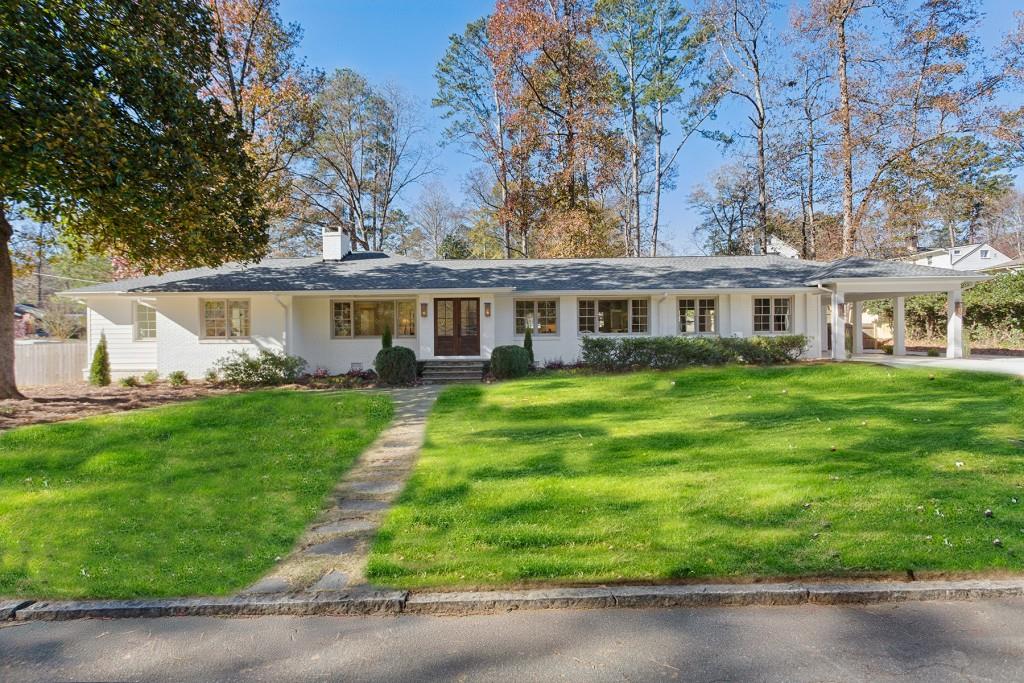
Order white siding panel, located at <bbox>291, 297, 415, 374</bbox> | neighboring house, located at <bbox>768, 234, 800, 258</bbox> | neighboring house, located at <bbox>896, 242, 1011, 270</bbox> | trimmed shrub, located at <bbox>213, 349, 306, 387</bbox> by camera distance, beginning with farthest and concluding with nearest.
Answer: neighboring house, located at <bbox>896, 242, 1011, 270</bbox>, neighboring house, located at <bbox>768, 234, 800, 258</bbox>, white siding panel, located at <bbox>291, 297, 415, 374</bbox>, trimmed shrub, located at <bbox>213, 349, 306, 387</bbox>

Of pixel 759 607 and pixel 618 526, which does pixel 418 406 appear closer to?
pixel 618 526

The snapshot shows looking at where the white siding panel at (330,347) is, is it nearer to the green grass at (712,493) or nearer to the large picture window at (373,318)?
the large picture window at (373,318)

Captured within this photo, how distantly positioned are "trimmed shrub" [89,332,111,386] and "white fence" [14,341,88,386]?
235 cm

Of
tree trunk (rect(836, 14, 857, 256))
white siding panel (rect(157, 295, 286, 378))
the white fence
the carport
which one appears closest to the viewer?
the carport

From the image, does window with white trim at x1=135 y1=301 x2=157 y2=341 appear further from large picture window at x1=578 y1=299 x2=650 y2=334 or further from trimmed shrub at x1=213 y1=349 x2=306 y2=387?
large picture window at x1=578 y1=299 x2=650 y2=334

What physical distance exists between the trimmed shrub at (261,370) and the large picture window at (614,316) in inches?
337

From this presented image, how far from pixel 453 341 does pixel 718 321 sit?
8.10 m

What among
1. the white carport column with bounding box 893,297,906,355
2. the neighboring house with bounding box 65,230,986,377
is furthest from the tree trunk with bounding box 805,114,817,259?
the neighboring house with bounding box 65,230,986,377

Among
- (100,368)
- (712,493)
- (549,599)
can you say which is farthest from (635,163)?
(549,599)

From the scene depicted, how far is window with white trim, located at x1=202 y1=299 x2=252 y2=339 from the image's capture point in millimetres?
16547

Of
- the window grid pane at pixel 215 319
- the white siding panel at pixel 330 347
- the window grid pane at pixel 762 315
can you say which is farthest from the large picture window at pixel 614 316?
the window grid pane at pixel 215 319

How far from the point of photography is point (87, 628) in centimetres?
354

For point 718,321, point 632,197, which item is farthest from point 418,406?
point 632,197

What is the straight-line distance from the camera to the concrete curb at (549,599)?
359cm
